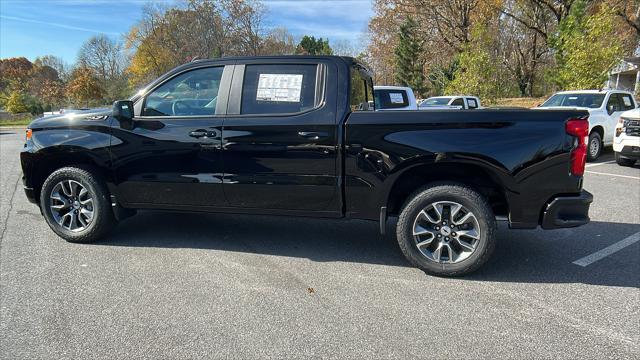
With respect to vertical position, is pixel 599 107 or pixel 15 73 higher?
pixel 15 73

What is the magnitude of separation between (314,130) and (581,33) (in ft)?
56.3

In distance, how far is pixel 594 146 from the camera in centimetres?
1096

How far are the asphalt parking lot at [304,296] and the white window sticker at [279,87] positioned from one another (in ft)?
5.16

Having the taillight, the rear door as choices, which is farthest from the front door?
the taillight

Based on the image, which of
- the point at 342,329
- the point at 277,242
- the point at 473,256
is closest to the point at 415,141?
the point at 473,256

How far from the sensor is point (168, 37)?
175 ft

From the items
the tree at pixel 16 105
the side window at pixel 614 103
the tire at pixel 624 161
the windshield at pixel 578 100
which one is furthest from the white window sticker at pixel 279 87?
the tree at pixel 16 105

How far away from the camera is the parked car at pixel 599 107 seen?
36.1 ft

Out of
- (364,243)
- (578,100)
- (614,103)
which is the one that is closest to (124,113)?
(364,243)

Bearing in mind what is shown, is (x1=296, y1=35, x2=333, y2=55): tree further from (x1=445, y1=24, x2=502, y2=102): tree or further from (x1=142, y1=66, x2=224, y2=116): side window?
(x1=142, y1=66, x2=224, y2=116): side window

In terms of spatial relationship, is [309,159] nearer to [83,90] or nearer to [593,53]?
[593,53]

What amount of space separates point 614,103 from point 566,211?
1033 cm

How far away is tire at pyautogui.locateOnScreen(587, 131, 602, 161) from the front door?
1032 cm

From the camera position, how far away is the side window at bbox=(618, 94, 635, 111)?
1180cm
